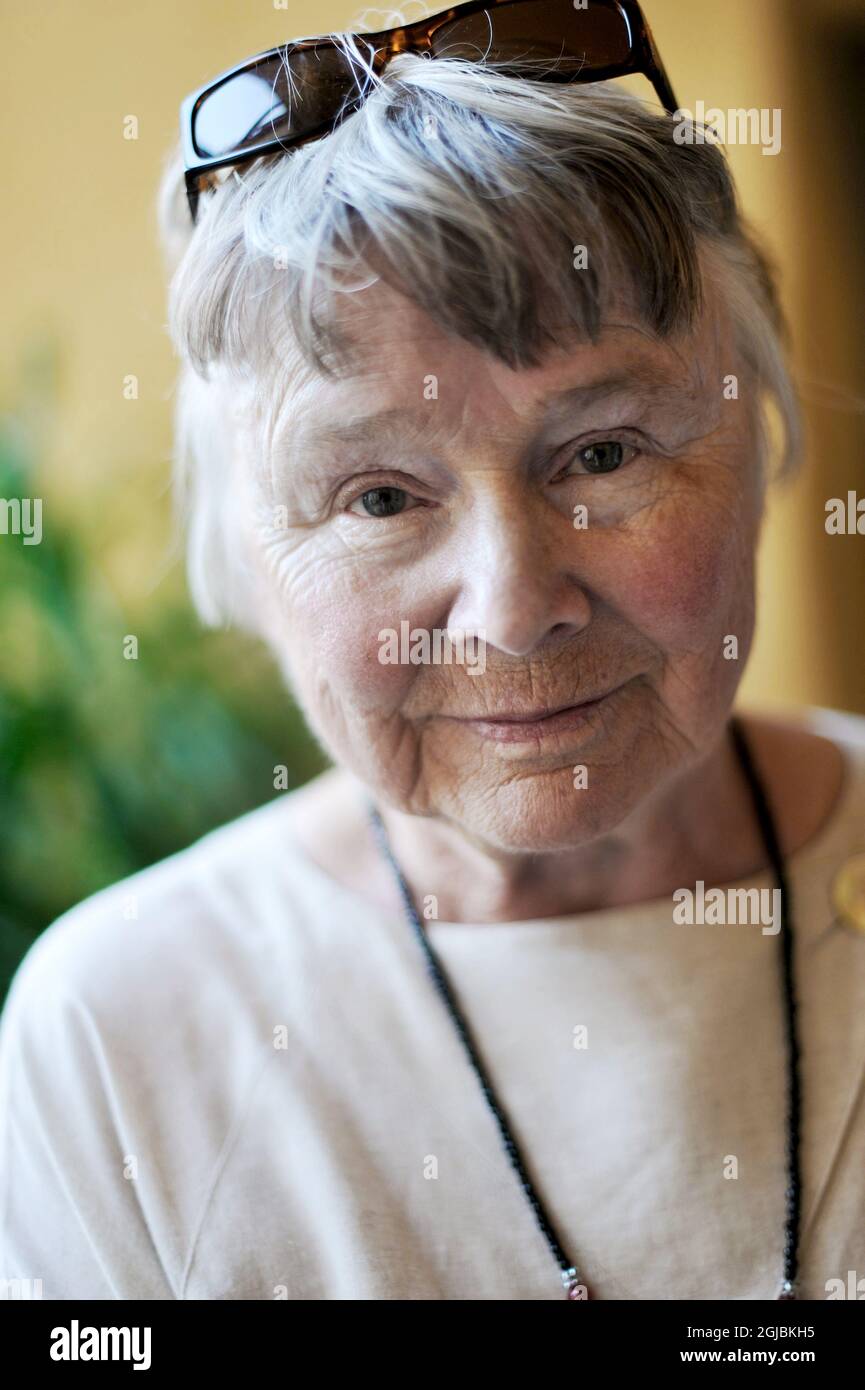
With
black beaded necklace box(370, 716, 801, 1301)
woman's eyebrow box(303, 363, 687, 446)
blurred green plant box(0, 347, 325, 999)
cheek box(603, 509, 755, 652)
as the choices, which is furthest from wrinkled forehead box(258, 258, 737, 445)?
blurred green plant box(0, 347, 325, 999)

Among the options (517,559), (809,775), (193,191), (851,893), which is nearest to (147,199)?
(193,191)

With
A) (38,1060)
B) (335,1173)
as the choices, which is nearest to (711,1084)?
(335,1173)

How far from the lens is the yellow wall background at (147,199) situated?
4.32 feet

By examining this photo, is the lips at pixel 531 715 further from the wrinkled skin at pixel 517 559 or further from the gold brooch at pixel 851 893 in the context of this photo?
the gold brooch at pixel 851 893

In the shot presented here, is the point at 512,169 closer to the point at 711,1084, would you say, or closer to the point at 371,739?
the point at 371,739

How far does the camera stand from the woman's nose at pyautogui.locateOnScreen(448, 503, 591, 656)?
0.79 meters

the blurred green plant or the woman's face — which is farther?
the blurred green plant

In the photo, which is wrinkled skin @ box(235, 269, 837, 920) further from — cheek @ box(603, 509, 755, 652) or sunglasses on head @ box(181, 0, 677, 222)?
sunglasses on head @ box(181, 0, 677, 222)

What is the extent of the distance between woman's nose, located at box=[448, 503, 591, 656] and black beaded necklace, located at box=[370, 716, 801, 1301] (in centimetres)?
33

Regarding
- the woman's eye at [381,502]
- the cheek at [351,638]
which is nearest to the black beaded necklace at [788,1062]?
the cheek at [351,638]

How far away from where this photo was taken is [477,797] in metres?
0.89

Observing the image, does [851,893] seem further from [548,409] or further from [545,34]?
[545,34]

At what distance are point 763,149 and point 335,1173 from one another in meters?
1.33

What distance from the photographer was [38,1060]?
3.22 feet
